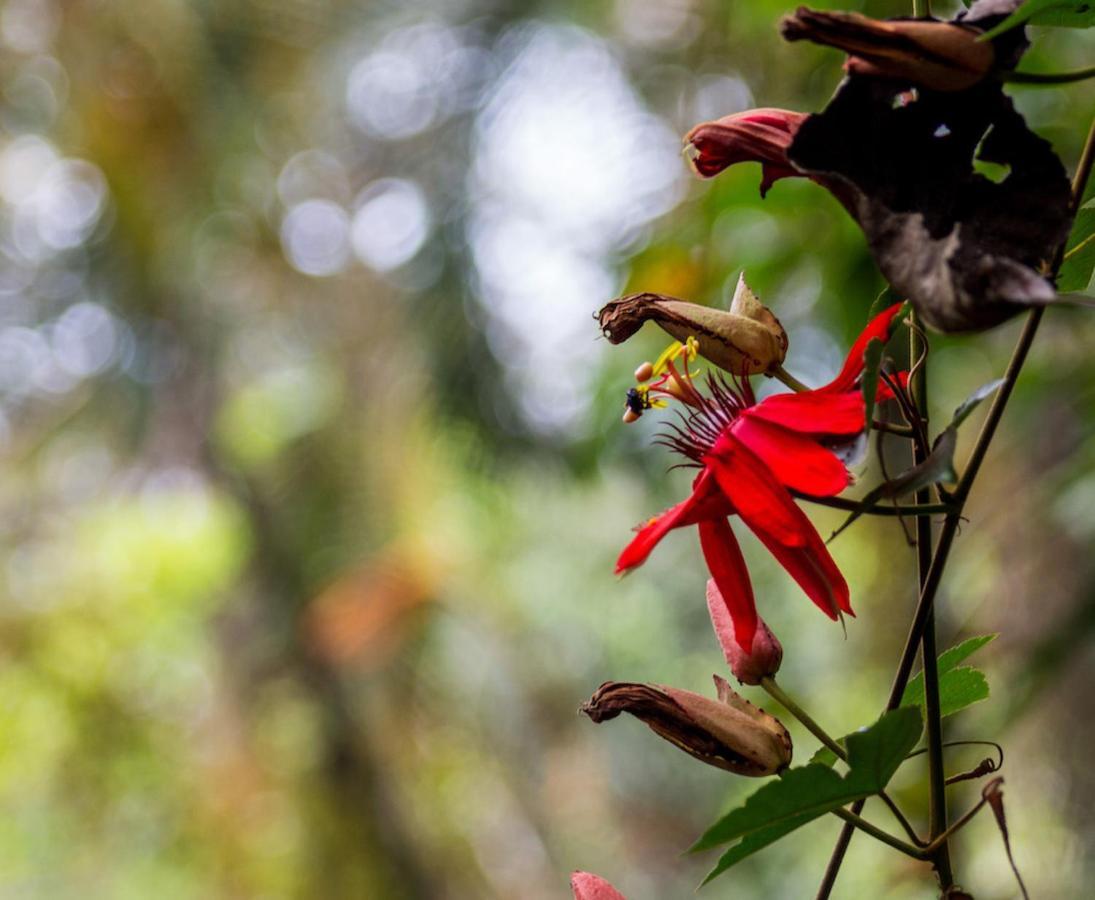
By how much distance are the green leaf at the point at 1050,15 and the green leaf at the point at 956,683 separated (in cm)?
19

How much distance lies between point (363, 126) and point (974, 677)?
106 inches

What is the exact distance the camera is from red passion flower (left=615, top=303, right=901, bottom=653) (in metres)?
0.32

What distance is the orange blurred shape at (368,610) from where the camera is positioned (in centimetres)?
223

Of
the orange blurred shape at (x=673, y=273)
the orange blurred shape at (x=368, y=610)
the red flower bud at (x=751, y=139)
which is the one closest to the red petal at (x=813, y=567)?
the red flower bud at (x=751, y=139)

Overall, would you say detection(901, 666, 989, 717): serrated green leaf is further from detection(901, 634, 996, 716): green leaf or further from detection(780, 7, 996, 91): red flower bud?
detection(780, 7, 996, 91): red flower bud

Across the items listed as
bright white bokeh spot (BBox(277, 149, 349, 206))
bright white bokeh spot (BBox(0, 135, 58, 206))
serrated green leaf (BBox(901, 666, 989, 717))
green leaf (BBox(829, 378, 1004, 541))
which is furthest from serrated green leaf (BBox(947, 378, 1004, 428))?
bright white bokeh spot (BBox(0, 135, 58, 206))

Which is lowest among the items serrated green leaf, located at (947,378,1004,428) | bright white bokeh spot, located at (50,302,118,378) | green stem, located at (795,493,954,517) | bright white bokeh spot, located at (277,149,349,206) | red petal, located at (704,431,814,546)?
bright white bokeh spot, located at (50,302,118,378)

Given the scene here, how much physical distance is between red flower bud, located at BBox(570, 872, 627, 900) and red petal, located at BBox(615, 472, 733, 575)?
113mm

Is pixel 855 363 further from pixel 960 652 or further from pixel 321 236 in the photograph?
pixel 321 236

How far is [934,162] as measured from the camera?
29 centimetres

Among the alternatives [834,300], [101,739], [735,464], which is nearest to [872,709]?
[834,300]

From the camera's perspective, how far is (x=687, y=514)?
333 mm

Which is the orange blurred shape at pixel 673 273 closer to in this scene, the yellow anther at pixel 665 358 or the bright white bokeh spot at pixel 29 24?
the yellow anther at pixel 665 358

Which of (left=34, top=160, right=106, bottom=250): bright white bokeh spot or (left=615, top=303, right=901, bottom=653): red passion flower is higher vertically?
(left=615, top=303, right=901, bottom=653): red passion flower
